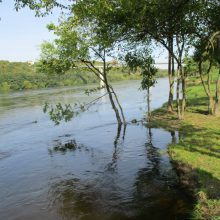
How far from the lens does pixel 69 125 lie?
37906 mm

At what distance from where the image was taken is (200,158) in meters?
18.2

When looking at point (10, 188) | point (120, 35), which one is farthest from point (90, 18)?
point (10, 188)

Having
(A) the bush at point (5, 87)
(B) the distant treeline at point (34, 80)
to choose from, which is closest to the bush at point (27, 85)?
(B) the distant treeline at point (34, 80)

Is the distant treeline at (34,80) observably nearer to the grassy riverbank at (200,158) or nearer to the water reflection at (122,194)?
the grassy riverbank at (200,158)

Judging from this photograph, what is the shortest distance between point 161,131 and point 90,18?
11.2 meters

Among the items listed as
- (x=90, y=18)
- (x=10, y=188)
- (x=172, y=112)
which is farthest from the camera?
(x=172, y=112)

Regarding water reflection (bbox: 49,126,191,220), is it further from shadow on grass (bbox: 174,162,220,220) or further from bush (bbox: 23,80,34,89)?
bush (bbox: 23,80,34,89)

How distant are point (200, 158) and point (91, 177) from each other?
19.0 ft

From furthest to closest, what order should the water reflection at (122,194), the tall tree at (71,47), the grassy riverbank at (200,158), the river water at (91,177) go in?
the tall tree at (71,47)
the river water at (91,177)
the water reflection at (122,194)
the grassy riverbank at (200,158)

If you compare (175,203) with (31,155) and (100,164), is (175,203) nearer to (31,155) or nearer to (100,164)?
(100,164)

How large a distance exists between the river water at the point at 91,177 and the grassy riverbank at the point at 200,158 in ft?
1.95

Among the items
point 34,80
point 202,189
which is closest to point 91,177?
point 202,189

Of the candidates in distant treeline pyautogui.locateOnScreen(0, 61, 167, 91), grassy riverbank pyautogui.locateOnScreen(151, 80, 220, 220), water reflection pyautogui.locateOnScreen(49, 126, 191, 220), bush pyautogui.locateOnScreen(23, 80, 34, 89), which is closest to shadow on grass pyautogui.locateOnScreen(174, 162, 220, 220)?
grassy riverbank pyautogui.locateOnScreen(151, 80, 220, 220)

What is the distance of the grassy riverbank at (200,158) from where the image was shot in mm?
13050
